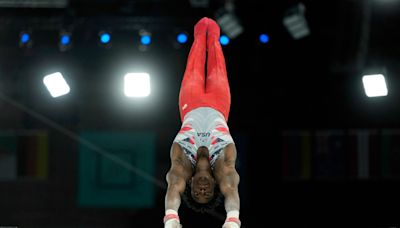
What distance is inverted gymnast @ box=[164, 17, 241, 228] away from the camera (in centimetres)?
362

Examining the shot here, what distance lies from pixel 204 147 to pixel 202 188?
16.0 inches

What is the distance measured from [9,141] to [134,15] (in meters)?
2.10

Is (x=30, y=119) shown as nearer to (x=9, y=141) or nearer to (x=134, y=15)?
(x=9, y=141)

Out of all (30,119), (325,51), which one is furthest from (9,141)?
(325,51)

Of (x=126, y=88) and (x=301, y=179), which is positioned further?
(x=301, y=179)

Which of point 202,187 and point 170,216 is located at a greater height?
point 202,187

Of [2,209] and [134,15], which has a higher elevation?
[134,15]

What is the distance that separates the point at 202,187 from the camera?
3625mm

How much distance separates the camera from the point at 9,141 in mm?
6527

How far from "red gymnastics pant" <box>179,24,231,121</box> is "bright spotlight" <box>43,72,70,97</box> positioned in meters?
2.05

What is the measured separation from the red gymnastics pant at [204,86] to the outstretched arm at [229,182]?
1.66 feet

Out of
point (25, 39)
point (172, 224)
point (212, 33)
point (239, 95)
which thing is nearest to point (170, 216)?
point (172, 224)

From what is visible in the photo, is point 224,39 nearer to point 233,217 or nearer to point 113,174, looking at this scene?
point 113,174

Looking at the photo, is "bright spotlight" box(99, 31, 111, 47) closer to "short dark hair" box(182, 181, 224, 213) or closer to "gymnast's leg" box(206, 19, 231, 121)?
"gymnast's leg" box(206, 19, 231, 121)
